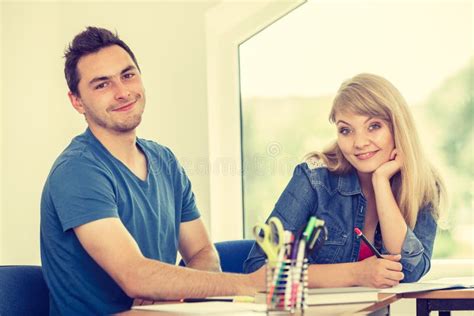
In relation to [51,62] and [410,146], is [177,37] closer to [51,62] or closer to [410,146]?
[51,62]

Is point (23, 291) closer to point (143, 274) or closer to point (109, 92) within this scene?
point (143, 274)

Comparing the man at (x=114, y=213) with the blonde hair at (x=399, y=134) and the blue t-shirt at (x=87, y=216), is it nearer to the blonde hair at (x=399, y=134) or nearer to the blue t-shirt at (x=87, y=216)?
the blue t-shirt at (x=87, y=216)

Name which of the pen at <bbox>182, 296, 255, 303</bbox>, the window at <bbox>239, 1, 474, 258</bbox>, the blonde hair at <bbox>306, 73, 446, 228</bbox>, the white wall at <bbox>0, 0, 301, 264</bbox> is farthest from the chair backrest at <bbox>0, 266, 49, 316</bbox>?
the window at <bbox>239, 1, 474, 258</bbox>

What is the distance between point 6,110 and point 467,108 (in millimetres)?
2240

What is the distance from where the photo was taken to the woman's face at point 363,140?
271cm

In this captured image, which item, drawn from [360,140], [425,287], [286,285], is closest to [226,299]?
[286,285]

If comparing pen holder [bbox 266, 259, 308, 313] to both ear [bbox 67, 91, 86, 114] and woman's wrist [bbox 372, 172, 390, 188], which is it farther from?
ear [bbox 67, 91, 86, 114]

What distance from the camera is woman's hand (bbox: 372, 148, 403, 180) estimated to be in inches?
107

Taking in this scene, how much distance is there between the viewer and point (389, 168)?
2.73m

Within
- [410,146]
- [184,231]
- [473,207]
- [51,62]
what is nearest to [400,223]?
[410,146]

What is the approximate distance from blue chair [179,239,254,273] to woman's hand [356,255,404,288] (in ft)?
2.44

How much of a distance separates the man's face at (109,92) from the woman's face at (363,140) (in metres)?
0.67

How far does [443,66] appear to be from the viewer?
13.3 ft

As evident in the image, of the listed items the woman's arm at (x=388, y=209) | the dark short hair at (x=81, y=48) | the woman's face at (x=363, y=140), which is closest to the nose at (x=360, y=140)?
the woman's face at (x=363, y=140)
